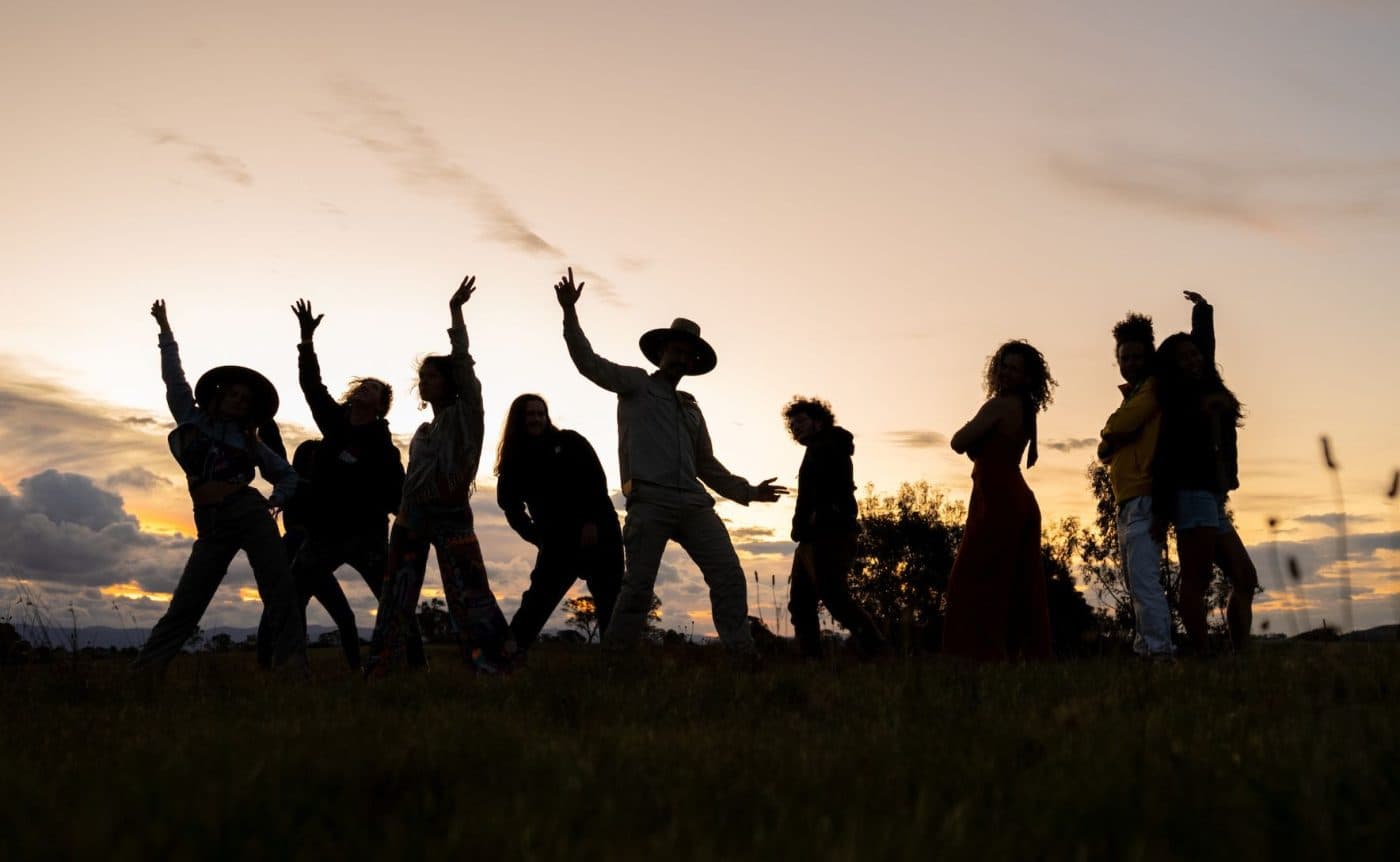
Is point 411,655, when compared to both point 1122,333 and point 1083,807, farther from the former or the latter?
point 1083,807

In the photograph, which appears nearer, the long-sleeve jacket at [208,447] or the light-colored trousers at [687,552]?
the long-sleeve jacket at [208,447]

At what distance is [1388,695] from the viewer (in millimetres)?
5711

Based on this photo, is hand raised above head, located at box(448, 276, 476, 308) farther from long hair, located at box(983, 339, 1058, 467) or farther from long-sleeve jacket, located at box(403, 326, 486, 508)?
long hair, located at box(983, 339, 1058, 467)

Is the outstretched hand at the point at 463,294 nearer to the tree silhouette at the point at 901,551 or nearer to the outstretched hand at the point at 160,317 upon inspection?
the outstretched hand at the point at 160,317

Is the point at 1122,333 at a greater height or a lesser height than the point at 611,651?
greater

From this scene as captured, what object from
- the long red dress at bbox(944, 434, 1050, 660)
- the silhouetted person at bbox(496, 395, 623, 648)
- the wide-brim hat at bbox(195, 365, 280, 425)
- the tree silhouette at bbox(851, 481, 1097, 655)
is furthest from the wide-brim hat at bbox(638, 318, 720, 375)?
the tree silhouette at bbox(851, 481, 1097, 655)

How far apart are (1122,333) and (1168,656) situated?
2.79 metres

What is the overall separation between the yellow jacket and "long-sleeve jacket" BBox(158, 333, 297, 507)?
644 cm

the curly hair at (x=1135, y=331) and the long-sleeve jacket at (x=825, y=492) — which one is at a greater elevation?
the curly hair at (x=1135, y=331)

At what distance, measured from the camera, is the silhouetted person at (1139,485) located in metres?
8.60

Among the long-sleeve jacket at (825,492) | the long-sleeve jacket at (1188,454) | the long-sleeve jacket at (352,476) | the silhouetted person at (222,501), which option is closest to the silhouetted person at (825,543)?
the long-sleeve jacket at (825,492)

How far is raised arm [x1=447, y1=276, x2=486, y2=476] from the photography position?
845cm

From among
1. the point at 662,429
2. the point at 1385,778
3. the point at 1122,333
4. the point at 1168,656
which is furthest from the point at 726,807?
the point at 1122,333

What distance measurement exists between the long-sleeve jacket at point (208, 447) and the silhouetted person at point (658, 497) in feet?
8.26
